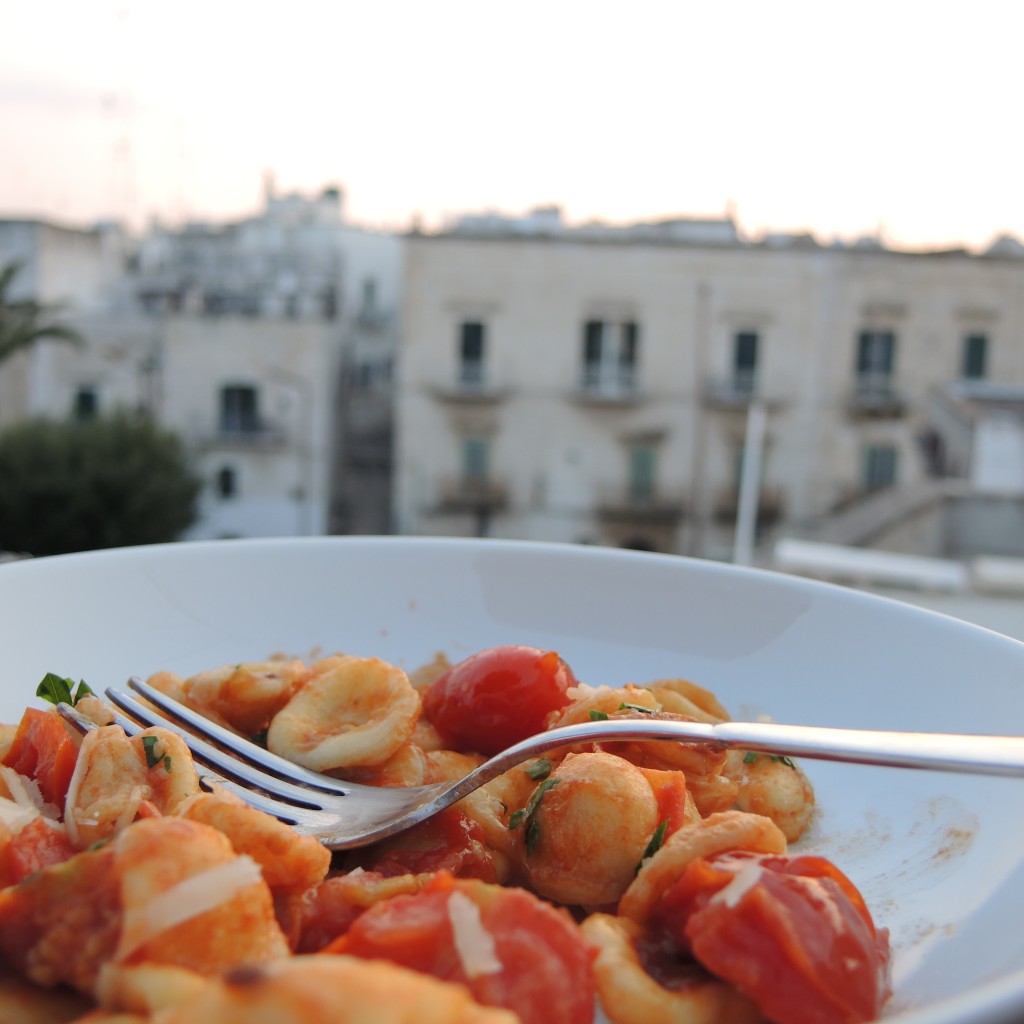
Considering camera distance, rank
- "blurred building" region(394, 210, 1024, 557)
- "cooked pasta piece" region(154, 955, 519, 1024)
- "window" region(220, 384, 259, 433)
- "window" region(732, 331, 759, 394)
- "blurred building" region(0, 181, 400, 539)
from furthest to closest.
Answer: "window" region(220, 384, 259, 433) < "window" region(732, 331, 759, 394) < "blurred building" region(0, 181, 400, 539) < "blurred building" region(394, 210, 1024, 557) < "cooked pasta piece" region(154, 955, 519, 1024)

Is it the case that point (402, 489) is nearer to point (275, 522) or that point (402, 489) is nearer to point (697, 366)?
point (275, 522)

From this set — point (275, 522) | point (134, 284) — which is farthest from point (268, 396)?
point (134, 284)

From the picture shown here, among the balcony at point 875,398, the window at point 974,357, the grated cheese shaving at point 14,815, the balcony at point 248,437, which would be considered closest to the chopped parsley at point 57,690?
the grated cheese shaving at point 14,815

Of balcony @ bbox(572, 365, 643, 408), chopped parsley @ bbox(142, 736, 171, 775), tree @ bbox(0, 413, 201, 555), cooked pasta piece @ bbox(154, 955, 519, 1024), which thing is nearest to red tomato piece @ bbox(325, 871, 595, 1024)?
cooked pasta piece @ bbox(154, 955, 519, 1024)

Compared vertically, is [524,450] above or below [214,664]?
below

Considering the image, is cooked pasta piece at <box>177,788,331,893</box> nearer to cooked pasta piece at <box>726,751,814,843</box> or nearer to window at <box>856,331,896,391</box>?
cooked pasta piece at <box>726,751,814,843</box>

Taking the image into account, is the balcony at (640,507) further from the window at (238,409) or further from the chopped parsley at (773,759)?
the chopped parsley at (773,759)

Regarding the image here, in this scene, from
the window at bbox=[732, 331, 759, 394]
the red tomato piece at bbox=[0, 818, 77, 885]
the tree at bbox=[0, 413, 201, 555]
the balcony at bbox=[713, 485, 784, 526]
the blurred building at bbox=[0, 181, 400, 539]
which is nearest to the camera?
the red tomato piece at bbox=[0, 818, 77, 885]
